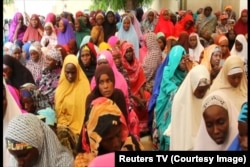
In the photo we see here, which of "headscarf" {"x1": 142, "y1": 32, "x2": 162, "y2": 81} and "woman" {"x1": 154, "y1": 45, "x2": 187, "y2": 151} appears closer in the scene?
"woman" {"x1": 154, "y1": 45, "x2": 187, "y2": 151}

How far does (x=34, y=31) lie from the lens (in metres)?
2.00

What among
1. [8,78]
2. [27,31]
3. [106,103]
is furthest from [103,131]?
[27,31]

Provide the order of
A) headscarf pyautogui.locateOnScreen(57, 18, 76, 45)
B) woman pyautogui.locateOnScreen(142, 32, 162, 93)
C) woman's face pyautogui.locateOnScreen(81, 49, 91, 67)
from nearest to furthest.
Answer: woman pyautogui.locateOnScreen(142, 32, 162, 93)
woman's face pyautogui.locateOnScreen(81, 49, 91, 67)
headscarf pyautogui.locateOnScreen(57, 18, 76, 45)

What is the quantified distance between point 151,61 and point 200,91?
0.49m

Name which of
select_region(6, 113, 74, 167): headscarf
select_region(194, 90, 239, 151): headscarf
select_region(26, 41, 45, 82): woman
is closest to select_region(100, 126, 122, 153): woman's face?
select_region(6, 113, 74, 167): headscarf

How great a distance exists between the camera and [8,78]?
55.4 inches

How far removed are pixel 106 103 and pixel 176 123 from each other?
0.26 metres

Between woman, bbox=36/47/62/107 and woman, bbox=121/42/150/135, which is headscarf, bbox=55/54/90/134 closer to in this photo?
woman, bbox=36/47/62/107

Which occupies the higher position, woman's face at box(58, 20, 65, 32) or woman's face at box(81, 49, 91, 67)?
woman's face at box(58, 20, 65, 32)

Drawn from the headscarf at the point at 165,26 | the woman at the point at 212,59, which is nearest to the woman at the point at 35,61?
the headscarf at the point at 165,26

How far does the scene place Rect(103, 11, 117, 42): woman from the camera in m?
1.90

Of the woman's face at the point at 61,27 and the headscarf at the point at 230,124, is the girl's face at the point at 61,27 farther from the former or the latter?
the headscarf at the point at 230,124

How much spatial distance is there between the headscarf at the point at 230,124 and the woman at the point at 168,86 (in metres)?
0.22

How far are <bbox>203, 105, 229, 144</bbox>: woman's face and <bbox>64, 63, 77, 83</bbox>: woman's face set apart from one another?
625 millimetres
